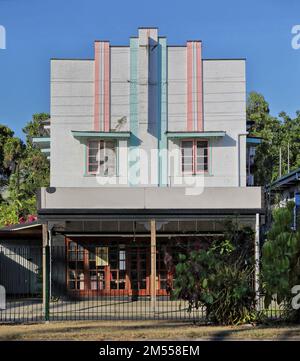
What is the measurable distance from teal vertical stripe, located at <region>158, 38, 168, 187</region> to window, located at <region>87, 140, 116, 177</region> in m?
1.80

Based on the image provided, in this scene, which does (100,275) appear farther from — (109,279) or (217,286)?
(217,286)

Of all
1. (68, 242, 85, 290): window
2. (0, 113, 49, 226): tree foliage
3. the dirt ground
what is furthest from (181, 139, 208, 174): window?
(0, 113, 49, 226): tree foliage

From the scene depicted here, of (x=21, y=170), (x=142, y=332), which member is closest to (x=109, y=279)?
(x=142, y=332)

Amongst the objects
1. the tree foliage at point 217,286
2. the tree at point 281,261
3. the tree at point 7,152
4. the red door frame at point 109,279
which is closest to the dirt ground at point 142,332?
the tree foliage at point 217,286

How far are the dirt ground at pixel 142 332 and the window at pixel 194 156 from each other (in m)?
9.69

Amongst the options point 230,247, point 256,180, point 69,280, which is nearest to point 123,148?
point 69,280

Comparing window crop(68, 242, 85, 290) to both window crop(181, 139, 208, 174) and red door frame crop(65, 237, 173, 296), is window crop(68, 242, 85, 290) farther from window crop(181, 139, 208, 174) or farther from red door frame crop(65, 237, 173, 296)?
window crop(181, 139, 208, 174)

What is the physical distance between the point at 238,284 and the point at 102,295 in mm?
10124

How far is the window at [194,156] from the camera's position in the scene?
2672 cm

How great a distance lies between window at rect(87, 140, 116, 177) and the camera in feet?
87.7

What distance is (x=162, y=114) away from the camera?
26.8 metres

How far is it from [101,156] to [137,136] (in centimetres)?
157

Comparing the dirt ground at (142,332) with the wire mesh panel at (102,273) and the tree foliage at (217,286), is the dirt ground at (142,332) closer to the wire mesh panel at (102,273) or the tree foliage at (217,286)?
the tree foliage at (217,286)

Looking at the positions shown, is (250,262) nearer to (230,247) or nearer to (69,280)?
(230,247)
